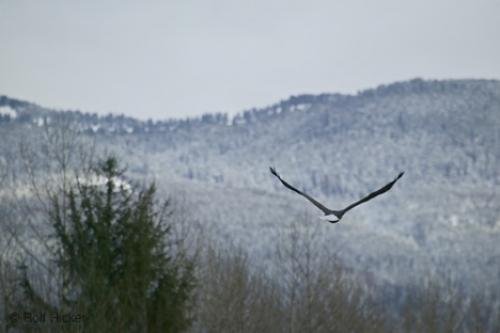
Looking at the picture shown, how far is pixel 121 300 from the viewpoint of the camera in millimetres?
20031

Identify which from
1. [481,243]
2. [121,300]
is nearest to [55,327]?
[121,300]

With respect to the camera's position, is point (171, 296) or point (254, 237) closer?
point (171, 296)

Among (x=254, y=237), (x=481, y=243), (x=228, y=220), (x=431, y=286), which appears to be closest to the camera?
(x=431, y=286)

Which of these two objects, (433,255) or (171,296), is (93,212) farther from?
(433,255)

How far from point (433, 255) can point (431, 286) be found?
129 meters

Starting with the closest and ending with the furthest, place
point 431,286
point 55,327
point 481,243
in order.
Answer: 1. point 55,327
2. point 431,286
3. point 481,243

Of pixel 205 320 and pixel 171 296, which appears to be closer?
pixel 171 296

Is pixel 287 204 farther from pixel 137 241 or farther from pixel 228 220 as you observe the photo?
pixel 137 241

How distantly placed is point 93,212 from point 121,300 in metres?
2.26

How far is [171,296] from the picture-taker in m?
21.2

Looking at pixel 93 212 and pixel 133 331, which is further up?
pixel 93 212

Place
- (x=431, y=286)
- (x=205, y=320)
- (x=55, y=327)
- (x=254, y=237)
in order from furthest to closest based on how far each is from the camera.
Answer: (x=254, y=237), (x=431, y=286), (x=205, y=320), (x=55, y=327)

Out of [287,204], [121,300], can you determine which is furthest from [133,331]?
[287,204]

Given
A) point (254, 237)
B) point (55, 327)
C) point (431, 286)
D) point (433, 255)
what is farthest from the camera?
point (433, 255)
